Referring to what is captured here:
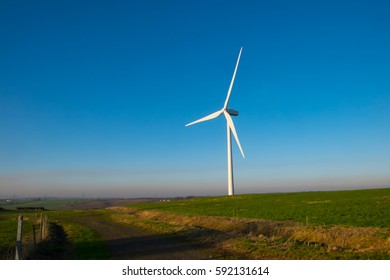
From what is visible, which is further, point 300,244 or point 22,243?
point 22,243

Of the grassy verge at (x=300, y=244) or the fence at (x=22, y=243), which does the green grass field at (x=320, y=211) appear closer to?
the grassy verge at (x=300, y=244)

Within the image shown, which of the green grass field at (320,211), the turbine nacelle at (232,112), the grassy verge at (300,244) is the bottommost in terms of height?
the green grass field at (320,211)

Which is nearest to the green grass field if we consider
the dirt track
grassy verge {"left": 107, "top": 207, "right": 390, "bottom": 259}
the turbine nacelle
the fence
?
grassy verge {"left": 107, "top": 207, "right": 390, "bottom": 259}

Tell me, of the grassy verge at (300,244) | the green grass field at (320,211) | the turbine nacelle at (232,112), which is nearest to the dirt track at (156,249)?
the grassy verge at (300,244)

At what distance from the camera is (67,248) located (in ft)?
74.9

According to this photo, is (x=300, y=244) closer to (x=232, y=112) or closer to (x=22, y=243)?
(x=22, y=243)

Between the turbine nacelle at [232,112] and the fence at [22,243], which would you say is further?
the turbine nacelle at [232,112]

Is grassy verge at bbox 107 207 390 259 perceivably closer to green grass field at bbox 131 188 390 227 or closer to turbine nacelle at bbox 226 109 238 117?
green grass field at bbox 131 188 390 227

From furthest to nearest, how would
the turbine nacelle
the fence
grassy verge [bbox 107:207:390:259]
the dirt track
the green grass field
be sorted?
the turbine nacelle < the green grass field < the dirt track < grassy verge [bbox 107:207:390:259] < the fence

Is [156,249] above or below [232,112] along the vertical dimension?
below

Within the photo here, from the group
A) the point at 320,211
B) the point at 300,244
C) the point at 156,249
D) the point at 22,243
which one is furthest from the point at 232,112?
the point at 156,249
